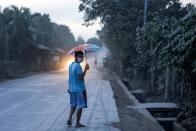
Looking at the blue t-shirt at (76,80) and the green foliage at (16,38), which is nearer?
the blue t-shirt at (76,80)

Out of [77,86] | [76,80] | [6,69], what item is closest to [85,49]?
[76,80]

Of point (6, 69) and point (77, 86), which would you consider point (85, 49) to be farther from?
point (6, 69)

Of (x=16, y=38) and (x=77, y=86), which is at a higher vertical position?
(x=16, y=38)

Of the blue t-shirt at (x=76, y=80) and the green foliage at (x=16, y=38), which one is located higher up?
the green foliage at (x=16, y=38)

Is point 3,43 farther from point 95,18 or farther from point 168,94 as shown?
point 168,94


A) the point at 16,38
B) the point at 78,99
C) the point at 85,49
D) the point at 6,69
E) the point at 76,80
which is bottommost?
the point at 78,99

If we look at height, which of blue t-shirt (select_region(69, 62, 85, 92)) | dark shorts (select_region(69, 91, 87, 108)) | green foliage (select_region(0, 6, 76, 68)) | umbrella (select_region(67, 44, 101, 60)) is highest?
green foliage (select_region(0, 6, 76, 68))

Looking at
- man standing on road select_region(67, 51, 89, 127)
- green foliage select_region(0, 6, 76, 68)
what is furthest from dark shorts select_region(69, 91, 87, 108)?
green foliage select_region(0, 6, 76, 68)

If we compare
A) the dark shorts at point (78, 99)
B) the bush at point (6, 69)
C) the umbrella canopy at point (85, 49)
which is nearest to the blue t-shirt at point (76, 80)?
the dark shorts at point (78, 99)

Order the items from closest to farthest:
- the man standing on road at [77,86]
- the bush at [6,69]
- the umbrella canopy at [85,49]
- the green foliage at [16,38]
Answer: the man standing on road at [77,86] → the umbrella canopy at [85,49] → the bush at [6,69] → the green foliage at [16,38]

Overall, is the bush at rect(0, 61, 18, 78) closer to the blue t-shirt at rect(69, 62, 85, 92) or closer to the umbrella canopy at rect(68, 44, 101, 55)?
the umbrella canopy at rect(68, 44, 101, 55)

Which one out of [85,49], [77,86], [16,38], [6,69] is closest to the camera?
[77,86]

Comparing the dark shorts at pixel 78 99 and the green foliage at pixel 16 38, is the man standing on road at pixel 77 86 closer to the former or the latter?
the dark shorts at pixel 78 99

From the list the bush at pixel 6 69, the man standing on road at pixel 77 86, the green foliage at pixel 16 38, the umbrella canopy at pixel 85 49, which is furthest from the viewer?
the green foliage at pixel 16 38
